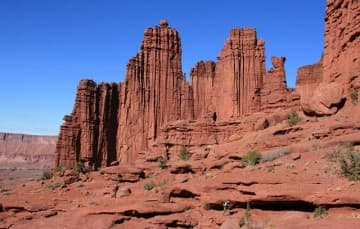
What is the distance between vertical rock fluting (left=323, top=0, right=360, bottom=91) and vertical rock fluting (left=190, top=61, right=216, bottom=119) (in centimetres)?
3180

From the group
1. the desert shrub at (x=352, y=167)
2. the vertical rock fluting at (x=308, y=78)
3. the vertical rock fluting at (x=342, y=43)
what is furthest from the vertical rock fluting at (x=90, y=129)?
the desert shrub at (x=352, y=167)

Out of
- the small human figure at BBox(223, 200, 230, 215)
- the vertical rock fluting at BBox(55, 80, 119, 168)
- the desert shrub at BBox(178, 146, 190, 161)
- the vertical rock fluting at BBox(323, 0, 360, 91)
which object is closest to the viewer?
the small human figure at BBox(223, 200, 230, 215)

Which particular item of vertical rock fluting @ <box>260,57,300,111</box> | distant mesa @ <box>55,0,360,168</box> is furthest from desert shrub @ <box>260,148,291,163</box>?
distant mesa @ <box>55,0,360,168</box>

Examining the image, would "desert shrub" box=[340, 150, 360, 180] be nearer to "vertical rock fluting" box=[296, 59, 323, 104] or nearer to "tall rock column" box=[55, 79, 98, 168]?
"vertical rock fluting" box=[296, 59, 323, 104]

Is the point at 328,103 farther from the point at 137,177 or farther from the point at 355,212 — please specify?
the point at 137,177

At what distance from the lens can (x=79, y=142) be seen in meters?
57.2

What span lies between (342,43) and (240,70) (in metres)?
30.3

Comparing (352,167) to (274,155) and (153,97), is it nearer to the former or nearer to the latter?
(274,155)

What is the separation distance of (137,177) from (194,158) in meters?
4.54

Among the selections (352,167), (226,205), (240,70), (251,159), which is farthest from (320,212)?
(240,70)

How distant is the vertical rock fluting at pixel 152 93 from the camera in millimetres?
56062

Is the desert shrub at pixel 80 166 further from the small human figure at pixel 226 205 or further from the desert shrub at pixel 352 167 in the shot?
the desert shrub at pixel 352 167

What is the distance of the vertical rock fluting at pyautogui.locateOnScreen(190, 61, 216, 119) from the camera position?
2318 inches

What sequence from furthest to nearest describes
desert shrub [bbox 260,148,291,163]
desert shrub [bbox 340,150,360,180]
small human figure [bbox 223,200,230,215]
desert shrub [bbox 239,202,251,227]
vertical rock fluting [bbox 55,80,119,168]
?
vertical rock fluting [bbox 55,80,119,168], desert shrub [bbox 260,148,291,163], small human figure [bbox 223,200,230,215], desert shrub [bbox 239,202,251,227], desert shrub [bbox 340,150,360,180]
